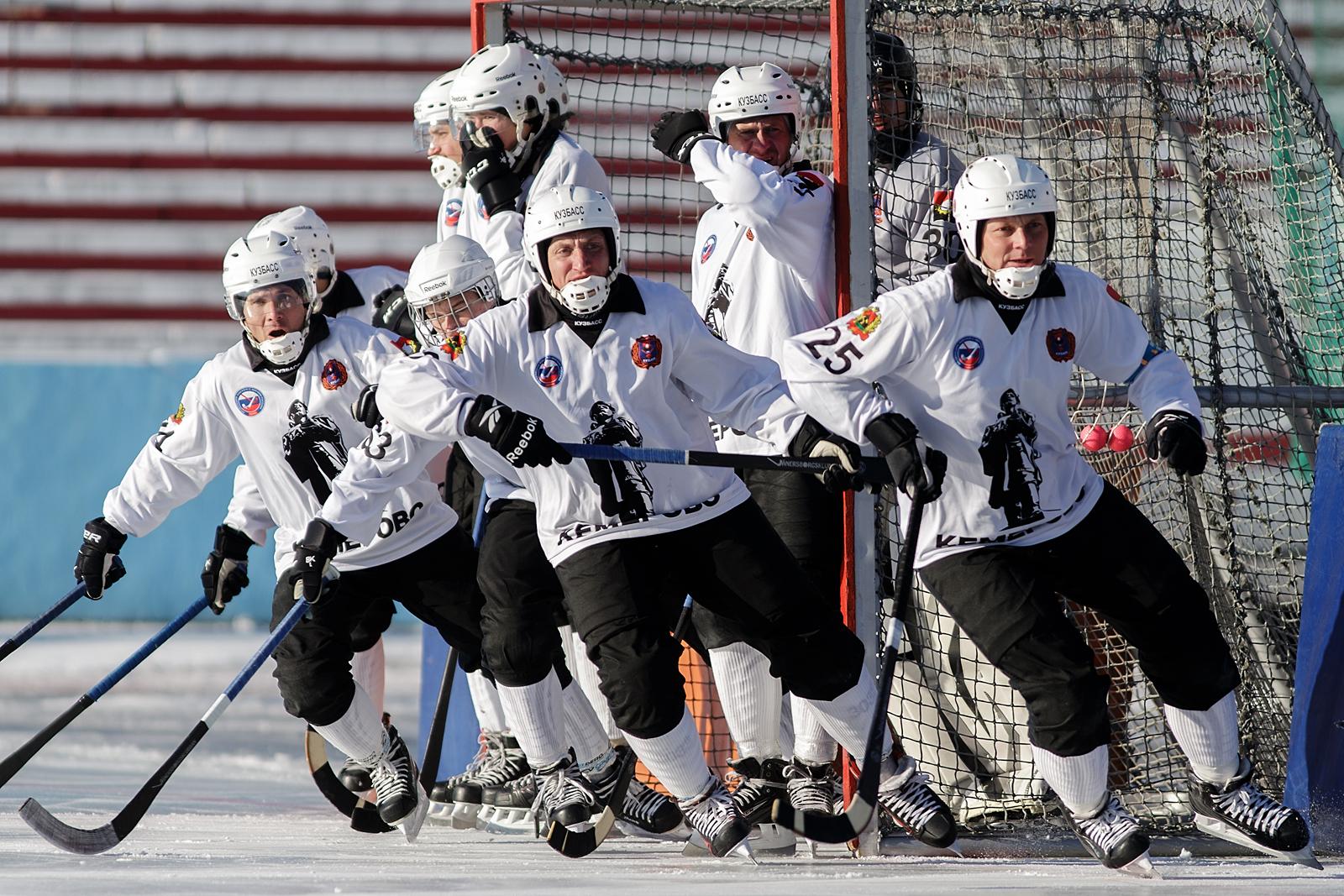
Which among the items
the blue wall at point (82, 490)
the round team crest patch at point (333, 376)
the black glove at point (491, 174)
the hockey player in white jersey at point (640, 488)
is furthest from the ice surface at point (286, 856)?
the blue wall at point (82, 490)

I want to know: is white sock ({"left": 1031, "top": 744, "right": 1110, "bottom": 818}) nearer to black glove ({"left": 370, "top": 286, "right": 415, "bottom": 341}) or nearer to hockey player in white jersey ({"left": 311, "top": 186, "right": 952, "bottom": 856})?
hockey player in white jersey ({"left": 311, "top": 186, "right": 952, "bottom": 856})

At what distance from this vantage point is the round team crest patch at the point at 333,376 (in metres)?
4.21

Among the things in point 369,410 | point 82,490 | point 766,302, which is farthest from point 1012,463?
point 82,490

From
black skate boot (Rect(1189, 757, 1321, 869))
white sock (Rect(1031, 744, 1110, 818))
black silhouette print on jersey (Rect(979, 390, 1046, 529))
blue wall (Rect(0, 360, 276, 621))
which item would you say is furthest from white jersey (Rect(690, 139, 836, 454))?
blue wall (Rect(0, 360, 276, 621))

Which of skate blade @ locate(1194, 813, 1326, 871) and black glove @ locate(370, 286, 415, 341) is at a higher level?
black glove @ locate(370, 286, 415, 341)

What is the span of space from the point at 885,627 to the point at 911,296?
848 mm

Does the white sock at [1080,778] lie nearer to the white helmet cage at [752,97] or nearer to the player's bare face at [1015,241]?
the player's bare face at [1015,241]

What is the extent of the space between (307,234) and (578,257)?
103cm

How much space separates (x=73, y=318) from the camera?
9.69 m

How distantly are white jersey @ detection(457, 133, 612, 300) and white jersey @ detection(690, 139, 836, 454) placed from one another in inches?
14.5

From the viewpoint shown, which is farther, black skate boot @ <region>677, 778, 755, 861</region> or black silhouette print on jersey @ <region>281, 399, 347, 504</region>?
black silhouette print on jersey @ <region>281, 399, 347, 504</region>

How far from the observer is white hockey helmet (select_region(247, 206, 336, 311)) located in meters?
4.37

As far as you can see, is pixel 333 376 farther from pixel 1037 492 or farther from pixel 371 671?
pixel 1037 492

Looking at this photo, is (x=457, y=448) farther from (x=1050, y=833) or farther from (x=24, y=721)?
(x=24, y=721)
